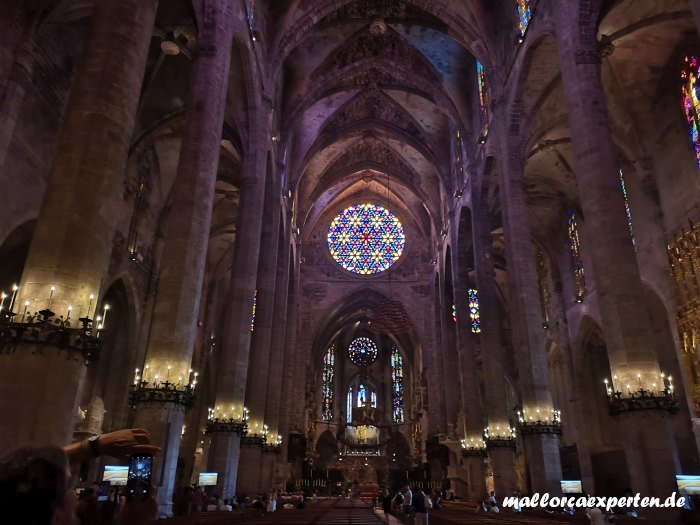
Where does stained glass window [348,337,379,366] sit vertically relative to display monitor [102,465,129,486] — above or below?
above

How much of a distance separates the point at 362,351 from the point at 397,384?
14.5 ft

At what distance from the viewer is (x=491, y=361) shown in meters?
20.3

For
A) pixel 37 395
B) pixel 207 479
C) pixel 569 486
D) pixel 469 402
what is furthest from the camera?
pixel 469 402

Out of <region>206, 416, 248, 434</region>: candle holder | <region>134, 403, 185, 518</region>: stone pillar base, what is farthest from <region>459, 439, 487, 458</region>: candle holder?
<region>134, 403, 185, 518</region>: stone pillar base

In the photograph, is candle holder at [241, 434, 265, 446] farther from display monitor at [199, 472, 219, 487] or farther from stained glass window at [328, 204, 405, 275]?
stained glass window at [328, 204, 405, 275]

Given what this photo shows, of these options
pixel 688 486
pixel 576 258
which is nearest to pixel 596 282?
pixel 688 486

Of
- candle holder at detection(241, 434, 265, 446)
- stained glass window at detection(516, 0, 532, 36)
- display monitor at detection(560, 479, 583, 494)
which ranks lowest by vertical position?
display monitor at detection(560, 479, 583, 494)

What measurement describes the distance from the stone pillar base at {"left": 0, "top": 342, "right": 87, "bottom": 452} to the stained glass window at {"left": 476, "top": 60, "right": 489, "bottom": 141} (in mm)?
19087

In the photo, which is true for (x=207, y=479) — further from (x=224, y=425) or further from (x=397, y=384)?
(x=397, y=384)

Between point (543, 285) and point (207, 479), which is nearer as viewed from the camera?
point (207, 479)

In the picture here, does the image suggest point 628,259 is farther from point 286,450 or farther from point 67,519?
point 286,450

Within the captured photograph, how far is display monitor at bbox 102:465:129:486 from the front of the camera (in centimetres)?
990

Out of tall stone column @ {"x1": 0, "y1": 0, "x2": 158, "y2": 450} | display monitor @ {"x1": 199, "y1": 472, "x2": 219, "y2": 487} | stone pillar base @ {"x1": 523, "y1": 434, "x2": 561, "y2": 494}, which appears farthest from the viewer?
Result: stone pillar base @ {"x1": 523, "y1": 434, "x2": 561, "y2": 494}

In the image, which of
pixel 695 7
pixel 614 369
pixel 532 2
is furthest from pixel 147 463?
pixel 532 2
